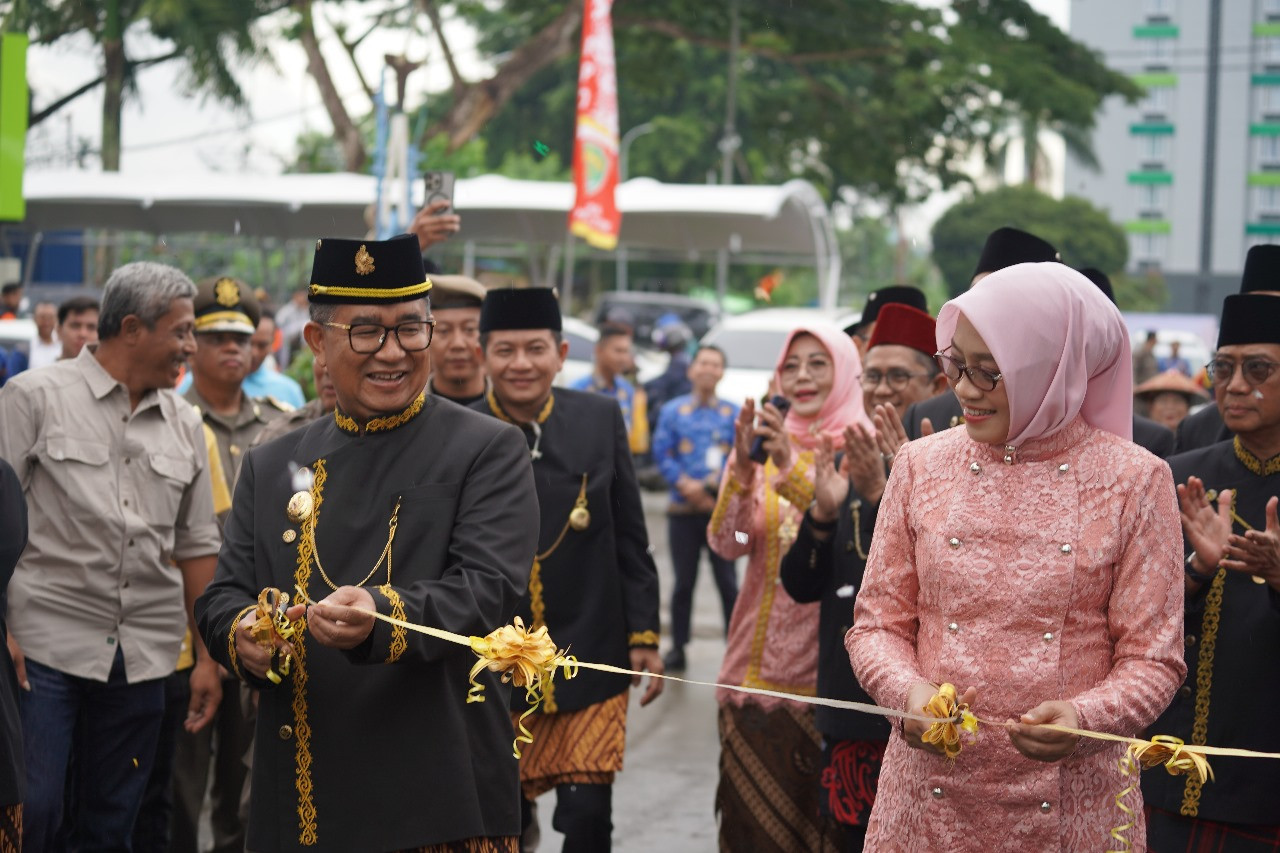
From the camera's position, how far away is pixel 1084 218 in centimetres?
5291

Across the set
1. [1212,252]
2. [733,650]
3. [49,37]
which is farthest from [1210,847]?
[1212,252]

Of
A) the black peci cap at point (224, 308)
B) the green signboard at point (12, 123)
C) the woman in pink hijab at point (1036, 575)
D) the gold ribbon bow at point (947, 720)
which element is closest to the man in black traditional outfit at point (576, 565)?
the black peci cap at point (224, 308)

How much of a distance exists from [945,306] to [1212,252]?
218 feet

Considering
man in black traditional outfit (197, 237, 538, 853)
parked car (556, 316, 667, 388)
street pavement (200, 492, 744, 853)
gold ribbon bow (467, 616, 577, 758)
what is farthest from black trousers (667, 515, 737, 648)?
parked car (556, 316, 667, 388)

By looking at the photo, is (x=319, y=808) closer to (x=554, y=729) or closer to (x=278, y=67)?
(x=554, y=729)

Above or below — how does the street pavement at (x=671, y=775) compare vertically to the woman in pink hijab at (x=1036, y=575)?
below

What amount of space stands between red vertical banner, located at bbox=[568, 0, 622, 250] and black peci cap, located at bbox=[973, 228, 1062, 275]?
23.9ft

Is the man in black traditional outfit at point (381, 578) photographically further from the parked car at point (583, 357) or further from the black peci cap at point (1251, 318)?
the parked car at point (583, 357)

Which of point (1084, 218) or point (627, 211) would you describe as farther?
point (1084, 218)

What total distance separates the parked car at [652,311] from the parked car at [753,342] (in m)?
7.22

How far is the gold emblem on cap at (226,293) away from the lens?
6.53 metres

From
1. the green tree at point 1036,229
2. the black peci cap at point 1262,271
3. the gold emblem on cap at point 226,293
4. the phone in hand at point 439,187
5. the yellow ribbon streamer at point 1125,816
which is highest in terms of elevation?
the green tree at point 1036,229

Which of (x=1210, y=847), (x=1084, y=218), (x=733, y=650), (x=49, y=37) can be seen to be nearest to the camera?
(x=1210, y=847)

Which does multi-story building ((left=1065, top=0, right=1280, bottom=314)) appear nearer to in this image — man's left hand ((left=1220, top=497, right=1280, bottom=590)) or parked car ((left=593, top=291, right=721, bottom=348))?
parked car ((left=593, top=291, right=721, bottom=348))
